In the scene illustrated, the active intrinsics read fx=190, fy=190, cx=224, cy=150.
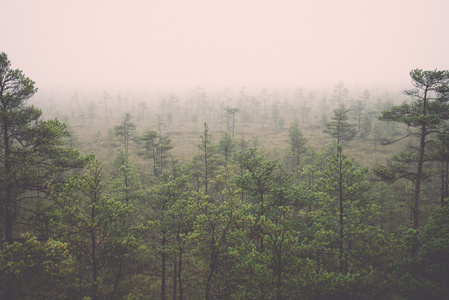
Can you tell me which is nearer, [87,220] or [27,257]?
[27,257]

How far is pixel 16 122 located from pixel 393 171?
2273 cm

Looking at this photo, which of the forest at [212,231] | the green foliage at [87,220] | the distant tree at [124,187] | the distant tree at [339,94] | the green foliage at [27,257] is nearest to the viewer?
the green foliage at [27,257]

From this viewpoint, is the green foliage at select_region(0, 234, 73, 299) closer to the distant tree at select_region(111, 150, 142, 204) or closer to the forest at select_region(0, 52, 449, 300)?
the forest at select_region(0, 52, 449, 300)

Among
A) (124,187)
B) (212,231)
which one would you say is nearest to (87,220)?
(212,231)

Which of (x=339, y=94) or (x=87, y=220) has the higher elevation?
(x=339, y=94)

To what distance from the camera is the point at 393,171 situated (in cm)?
1347

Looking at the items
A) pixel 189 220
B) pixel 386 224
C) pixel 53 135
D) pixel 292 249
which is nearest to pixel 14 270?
pixel 53 135

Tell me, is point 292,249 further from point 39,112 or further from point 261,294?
point 39,112

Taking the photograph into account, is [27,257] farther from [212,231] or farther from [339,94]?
[339,94]

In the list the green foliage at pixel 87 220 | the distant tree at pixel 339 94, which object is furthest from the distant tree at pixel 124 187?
the distant tree at pixel 339 94

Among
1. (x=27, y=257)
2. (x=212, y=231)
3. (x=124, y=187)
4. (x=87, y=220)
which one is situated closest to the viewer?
(x=27, y=257)

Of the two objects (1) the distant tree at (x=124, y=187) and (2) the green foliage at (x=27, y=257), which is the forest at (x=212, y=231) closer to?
(2) the green foliage at (x=27, y=257)

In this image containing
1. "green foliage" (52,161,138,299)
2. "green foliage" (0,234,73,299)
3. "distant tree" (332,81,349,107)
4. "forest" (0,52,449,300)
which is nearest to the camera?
"green foliage" (0,234,73,299)

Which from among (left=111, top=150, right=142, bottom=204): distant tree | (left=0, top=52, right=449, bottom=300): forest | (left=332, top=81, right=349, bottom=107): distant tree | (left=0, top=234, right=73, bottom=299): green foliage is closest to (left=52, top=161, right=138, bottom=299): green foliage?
(left=0, top=52, right=449, bottom=300): forest
